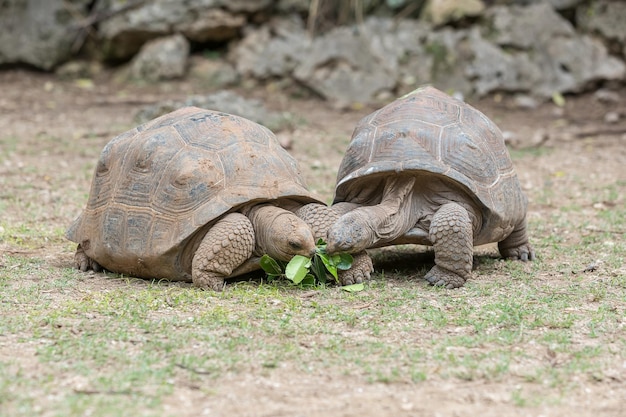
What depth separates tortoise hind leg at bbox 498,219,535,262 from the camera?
5.13 m

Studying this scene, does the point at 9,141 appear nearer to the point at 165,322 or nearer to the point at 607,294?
the point at 165,322

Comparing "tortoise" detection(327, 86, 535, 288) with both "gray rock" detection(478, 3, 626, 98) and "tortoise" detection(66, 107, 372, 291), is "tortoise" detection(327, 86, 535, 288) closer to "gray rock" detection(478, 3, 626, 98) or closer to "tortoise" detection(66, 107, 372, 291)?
"tortoise" detection(66, 107, 372, 291)

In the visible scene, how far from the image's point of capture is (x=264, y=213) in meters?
4.39

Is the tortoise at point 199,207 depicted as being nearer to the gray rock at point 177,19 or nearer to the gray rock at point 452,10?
the gray rock at point 452,10

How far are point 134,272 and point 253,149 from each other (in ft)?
2.95

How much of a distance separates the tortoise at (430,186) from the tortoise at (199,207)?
22 cm

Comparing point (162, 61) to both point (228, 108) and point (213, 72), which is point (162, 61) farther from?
point (228, 108)

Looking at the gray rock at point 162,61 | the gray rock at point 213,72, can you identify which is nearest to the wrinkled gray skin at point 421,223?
the gray rock at point 213,72

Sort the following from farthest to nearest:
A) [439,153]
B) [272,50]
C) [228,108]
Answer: [272,50], [228,108], [439,153]

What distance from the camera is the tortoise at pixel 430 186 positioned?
4441 mm

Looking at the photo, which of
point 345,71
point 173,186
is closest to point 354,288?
point 173,186

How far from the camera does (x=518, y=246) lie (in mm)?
5191

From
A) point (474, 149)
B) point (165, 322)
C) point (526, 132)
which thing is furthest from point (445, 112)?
point (526, 132)

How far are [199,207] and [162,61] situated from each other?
7551 mm
